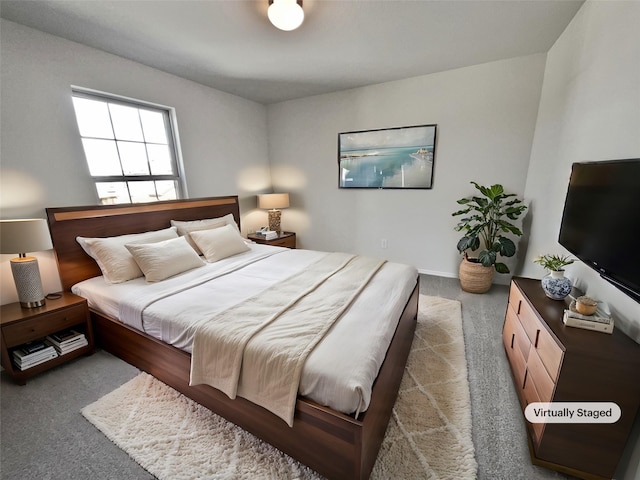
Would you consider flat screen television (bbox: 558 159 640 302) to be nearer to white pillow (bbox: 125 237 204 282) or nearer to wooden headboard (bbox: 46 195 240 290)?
white pillow (bbox: 125 237 204 282)

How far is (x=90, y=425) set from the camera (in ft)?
5.08

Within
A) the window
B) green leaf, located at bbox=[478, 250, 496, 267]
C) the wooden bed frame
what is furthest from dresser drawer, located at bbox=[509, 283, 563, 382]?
the window

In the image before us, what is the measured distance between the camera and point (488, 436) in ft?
4.74

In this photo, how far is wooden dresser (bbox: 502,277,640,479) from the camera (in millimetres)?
1096

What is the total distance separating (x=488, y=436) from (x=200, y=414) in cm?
163

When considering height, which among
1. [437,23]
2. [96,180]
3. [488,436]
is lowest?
[488,436]

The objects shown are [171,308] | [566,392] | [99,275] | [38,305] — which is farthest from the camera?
[99,275]

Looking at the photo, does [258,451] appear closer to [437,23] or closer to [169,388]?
[169,388]

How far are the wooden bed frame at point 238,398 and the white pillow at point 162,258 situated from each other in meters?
0.44

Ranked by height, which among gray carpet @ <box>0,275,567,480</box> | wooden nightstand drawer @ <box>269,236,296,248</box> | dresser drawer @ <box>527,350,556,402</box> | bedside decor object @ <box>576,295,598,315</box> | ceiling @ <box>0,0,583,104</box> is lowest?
gray carpet @ <box>0,275,567,480</box>

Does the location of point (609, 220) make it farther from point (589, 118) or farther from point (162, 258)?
point (162, 258)

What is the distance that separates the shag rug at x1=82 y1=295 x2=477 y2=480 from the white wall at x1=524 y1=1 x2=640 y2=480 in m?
0.70

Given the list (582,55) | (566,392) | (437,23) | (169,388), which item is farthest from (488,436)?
(437,23)

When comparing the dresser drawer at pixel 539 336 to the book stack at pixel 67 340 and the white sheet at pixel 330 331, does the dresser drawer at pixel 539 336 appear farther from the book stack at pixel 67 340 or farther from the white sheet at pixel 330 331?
the book stack at pixel 67 340
